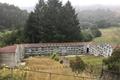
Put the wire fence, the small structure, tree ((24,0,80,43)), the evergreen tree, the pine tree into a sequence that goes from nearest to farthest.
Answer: the wire fence < the small structure < the pine tree < tree ((24,0,80,43)) < the evergreen tree

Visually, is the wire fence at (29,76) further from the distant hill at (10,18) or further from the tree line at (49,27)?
the distant hill at (10,18)

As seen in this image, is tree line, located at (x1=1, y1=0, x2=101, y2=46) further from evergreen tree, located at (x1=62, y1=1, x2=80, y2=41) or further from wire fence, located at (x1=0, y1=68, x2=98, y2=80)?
wire fence, located at (x1=0, y1=68, x2=98, y2=80)

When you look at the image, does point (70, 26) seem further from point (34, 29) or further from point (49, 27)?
point (34, 29)

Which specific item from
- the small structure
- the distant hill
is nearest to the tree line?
the small structure

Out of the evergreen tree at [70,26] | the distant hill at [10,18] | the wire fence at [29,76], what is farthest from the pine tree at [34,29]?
the wire fence at [29,76]

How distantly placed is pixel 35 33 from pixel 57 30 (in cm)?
297

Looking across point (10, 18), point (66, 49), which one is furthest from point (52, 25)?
point (10, 18)

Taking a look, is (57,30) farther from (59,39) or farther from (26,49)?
(26,49)

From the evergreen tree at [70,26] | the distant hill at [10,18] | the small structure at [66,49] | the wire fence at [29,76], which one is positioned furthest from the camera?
the distant hill at [10,18]

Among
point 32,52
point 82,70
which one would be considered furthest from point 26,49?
point 82,70

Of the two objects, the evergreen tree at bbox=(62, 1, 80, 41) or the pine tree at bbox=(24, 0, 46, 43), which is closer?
Answer: the pine tree at bbox=(24, 0, 46, 43)

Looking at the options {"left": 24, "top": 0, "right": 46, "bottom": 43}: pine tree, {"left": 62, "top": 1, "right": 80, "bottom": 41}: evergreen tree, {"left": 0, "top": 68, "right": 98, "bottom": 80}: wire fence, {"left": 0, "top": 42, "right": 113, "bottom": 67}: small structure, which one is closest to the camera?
{"left": 0, "top": 68, "right": 98, "bottom": 80}: wire fence

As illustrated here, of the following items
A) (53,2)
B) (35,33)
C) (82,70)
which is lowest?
(82,70)

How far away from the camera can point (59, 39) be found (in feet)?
162
